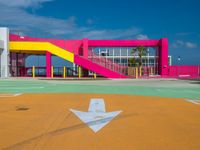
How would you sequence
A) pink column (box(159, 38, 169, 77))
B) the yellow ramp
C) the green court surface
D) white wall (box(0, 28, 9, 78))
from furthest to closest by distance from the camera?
1. pink column (box(159, 38, 169, 77))
2. white wall (box(0, 28, 9, 78))
3. the yellow ramp
4. the green court surface

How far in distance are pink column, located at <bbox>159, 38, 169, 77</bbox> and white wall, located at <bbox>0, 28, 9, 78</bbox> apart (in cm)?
1948

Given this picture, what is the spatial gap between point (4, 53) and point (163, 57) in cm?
2003

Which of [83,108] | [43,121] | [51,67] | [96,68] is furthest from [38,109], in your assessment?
[51,67]

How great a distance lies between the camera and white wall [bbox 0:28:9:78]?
36406 millimetres

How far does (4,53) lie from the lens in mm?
36406

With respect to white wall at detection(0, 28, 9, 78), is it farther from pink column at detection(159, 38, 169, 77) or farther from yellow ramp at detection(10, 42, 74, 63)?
pink column at detection(159, 38, 169, 77)

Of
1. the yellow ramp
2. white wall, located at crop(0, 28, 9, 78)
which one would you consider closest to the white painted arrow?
the yellow ramp

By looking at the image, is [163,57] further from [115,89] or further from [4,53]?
[115,89]

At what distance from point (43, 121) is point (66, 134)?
4.95 feet

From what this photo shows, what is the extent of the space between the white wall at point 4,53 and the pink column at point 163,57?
19.5m

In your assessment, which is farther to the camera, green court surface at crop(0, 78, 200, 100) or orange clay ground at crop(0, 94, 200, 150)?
green court surface at crop(0, 78, 200, 100)

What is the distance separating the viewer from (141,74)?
3922 centimetres

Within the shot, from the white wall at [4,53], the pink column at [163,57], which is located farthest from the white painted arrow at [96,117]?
the pink column at [163,57]

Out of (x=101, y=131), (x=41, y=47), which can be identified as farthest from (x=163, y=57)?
(x=101, y=131)
